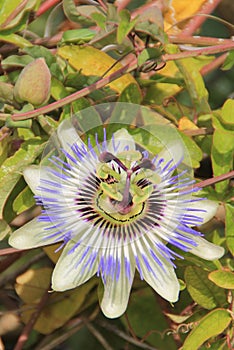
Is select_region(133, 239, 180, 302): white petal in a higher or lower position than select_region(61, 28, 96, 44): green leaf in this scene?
lower

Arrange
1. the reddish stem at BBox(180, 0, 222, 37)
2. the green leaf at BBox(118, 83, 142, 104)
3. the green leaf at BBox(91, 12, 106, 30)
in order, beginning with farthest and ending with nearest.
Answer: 1. the reddish stem at BBox(180, 0, 222, 37)
2. the green leaf at BBox(118, 83, 142, 104)
3. the green leaf at BBox(91, 12, 106, 30)

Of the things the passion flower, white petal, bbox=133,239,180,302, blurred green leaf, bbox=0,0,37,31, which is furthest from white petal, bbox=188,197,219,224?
blurred green leaf, bbox=0,0,37,31

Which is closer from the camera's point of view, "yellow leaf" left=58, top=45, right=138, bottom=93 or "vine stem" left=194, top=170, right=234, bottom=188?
"vine stem" left=194, top=170, right=234, bottom=188

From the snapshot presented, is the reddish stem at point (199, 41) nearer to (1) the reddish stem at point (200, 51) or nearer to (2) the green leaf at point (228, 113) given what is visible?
(1) the reddish stem at point (200, 51)

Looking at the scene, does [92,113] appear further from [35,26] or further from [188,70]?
[35,26]

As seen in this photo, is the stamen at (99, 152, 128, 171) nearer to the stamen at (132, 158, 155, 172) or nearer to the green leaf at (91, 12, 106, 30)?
the stamen at (132, 158, 155, 172)

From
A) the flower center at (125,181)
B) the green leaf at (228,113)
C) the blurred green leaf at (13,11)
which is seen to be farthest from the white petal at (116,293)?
the blurred green leaf at (13,11)

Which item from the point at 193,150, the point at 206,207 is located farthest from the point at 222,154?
the point at 206,207
